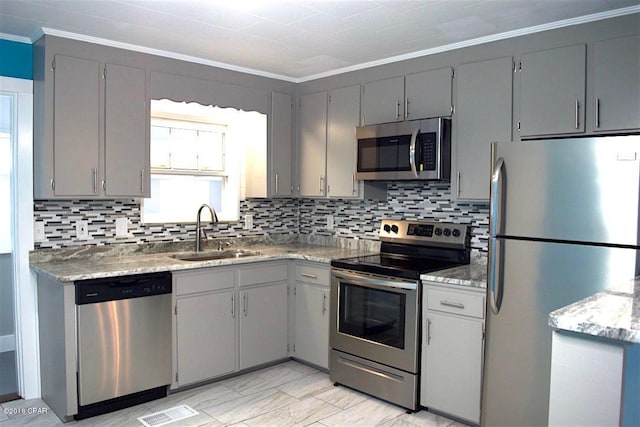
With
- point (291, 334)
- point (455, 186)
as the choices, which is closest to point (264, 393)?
point (291, 334)

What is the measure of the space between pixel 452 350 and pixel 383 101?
5.94 ft

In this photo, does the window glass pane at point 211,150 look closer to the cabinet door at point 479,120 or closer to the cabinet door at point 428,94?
the cabinet door at point 428,94

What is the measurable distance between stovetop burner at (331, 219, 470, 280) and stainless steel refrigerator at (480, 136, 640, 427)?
627 millimetres

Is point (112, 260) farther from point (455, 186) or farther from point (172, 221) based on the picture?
point (455, 186)

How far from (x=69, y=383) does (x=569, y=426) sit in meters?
2.58

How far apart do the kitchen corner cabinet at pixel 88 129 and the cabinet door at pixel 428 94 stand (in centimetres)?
182

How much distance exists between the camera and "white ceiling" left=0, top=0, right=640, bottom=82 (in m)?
2.59

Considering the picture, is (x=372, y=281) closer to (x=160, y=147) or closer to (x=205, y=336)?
(x=205, y=336)

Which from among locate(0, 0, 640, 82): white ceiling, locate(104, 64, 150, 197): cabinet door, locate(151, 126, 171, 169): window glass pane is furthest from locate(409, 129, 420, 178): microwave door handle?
locate(151, 126, 171, 169): window glass pane

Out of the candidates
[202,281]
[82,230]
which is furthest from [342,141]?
[82,230]

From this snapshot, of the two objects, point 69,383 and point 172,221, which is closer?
point 69,383

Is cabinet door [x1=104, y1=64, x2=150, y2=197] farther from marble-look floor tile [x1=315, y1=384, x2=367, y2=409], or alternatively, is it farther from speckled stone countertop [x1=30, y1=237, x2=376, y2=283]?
marble-look floor tile [x1=315, y1=384, x2=367, y2=409]

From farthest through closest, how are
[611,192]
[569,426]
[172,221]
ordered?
[172,221] → [611,192] → [569,426]

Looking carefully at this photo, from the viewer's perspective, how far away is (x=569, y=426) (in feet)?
4.62
